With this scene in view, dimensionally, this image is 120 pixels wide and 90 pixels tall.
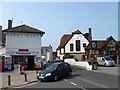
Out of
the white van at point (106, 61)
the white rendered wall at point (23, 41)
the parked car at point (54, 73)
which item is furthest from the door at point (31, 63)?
the white van at point (106, 61)

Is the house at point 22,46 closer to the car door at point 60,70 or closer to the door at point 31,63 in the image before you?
the door at point 31,63

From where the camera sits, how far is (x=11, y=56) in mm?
23625

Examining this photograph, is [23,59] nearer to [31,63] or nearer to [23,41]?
[31,63]

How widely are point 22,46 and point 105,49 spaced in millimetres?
24067

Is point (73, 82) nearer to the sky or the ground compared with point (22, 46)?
nearer to the ground

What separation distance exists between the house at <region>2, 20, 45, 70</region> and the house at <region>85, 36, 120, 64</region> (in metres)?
20.2

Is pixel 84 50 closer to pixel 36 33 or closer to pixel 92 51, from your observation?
pixel 92 51

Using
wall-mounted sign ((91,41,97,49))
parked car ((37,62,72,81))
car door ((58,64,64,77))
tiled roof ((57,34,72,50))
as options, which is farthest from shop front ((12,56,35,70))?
tiled roof ((57,34,72,50))

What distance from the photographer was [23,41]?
80.0ft

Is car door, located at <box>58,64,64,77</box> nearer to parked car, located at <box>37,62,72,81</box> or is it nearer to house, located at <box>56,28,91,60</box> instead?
parked car, located at <box>37,62,72,81</box>

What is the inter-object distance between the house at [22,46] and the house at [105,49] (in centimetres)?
2016

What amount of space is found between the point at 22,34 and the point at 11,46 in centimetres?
260

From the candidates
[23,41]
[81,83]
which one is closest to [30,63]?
[23,41]

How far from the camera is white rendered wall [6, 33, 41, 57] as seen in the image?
23.9 meters
